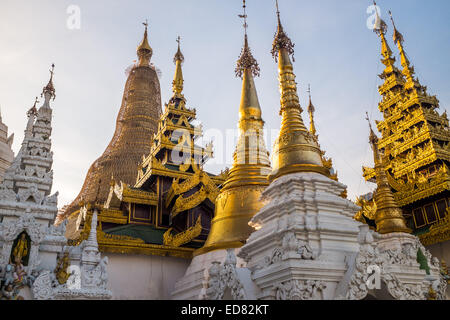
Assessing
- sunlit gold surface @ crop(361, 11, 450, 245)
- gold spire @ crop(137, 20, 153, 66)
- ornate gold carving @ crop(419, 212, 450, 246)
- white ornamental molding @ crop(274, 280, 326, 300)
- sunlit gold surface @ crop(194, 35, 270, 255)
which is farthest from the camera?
gold spire @ crop(137, 20, 153, 66)

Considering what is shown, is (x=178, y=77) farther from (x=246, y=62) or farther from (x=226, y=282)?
(x=226, y=282)

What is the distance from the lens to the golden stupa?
27156mm

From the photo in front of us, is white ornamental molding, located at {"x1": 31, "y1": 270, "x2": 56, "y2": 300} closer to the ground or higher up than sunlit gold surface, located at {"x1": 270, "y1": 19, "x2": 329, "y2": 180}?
closer to the ground

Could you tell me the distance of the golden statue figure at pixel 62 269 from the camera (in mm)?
9273

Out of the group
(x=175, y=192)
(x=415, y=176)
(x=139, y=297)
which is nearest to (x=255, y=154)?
(x=175, y=192)

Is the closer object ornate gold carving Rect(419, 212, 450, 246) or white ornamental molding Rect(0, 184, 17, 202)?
white ornamental molding Rect(0, 184, 17, 202)

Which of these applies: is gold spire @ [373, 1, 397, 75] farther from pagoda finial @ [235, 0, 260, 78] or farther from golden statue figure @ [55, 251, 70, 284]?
golden statue figure @ [55, 251, 70, 284]

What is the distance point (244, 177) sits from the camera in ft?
40.1

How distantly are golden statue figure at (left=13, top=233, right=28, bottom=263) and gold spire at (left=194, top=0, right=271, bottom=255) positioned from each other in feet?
15.7

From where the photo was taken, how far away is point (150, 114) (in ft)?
99.6

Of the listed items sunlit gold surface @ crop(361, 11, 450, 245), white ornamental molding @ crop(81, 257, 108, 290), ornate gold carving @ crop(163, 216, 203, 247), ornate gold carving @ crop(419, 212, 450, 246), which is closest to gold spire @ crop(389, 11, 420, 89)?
sunlit gold surface @ crop(361, 11, 450, 245)

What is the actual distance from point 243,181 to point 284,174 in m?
4.75

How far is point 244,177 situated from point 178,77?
11407 mm

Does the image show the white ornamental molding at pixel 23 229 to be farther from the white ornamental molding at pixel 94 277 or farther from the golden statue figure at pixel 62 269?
the white ornamental molding at pixel 94 277
